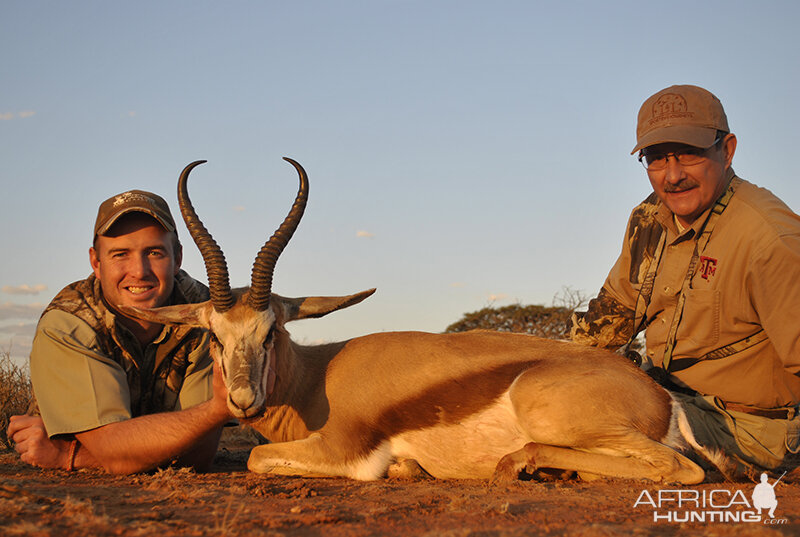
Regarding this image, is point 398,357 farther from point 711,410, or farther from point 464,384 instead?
point 711,410

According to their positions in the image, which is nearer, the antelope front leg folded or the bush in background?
the antelope front leg folded

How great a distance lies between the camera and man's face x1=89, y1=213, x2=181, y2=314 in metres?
6.17

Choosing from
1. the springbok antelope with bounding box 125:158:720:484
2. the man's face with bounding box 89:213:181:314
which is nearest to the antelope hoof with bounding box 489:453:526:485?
the springbok antelope with bounding box 125:158:720:484

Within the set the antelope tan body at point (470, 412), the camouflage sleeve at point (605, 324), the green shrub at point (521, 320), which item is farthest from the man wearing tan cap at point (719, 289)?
Result: the green shrub at point (521, 320)

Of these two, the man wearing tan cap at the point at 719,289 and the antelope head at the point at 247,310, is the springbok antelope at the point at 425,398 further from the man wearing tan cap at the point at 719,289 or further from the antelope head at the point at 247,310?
the man wearing tan cap at the point at 719,289

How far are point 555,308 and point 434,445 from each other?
11.9 metres

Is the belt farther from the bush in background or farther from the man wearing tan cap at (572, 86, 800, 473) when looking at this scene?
the bush in background

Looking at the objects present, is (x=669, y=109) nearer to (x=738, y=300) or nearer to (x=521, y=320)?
(x=738, y=300)

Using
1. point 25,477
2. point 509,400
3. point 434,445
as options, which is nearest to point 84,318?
point 25,477

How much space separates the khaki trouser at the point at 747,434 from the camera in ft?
18.9

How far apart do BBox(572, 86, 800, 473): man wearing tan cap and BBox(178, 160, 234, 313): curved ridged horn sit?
3860mm

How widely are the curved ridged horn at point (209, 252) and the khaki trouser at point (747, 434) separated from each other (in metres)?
3.90

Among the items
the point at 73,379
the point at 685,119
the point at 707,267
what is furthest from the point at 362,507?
the point at 685,119

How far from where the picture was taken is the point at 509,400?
5.51m
